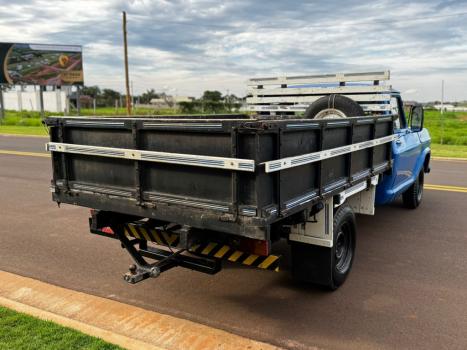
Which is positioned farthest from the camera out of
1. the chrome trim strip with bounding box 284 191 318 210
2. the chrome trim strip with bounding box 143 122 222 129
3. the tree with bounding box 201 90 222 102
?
the tree with bounding box 201 90 222 102

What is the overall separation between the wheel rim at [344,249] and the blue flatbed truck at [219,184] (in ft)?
0.05

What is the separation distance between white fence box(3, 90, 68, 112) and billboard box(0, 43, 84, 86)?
30318 millimetres

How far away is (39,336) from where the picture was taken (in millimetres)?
3574

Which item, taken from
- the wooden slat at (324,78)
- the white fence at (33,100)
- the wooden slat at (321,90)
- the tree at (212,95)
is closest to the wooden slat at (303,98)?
the wooden slat at (321,90)

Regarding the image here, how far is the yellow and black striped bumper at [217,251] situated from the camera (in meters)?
3.83

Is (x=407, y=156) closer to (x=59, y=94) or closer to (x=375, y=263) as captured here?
(x=375, y=263)

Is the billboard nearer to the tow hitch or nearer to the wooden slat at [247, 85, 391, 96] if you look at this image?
the wooden slat at [247, 85, 391, 96]

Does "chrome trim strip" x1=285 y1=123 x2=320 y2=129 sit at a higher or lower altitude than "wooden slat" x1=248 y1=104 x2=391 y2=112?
lower

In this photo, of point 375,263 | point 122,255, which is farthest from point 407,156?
point 122,255

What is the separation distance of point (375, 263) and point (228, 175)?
297 cm

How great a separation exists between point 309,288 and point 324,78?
394cm

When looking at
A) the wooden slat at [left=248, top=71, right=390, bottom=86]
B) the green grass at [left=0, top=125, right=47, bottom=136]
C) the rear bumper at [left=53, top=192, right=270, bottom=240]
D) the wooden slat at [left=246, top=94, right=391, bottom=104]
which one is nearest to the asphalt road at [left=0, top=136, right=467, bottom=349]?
the rear bumper at [left=53, top=192, right=270, bottom=240]

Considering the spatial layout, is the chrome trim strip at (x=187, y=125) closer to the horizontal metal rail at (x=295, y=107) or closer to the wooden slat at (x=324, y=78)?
the horizontal metal rail at (x=295, y=107)

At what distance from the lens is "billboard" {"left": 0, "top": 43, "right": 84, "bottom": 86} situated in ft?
136
